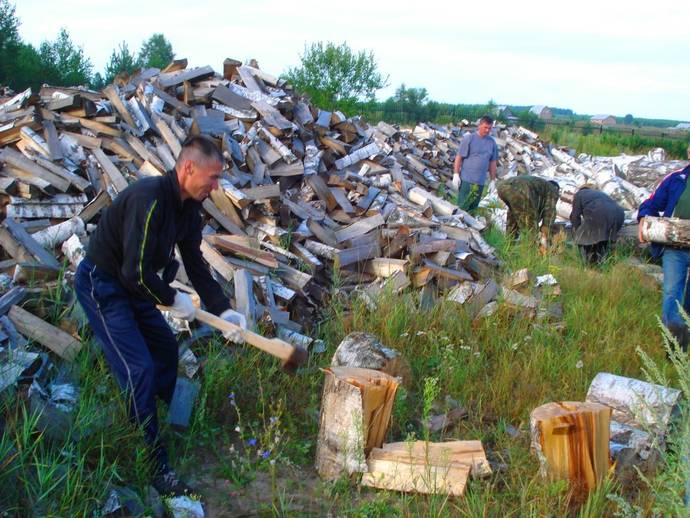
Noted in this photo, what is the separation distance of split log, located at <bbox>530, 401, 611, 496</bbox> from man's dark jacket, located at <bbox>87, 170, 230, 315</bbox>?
2.16 metres

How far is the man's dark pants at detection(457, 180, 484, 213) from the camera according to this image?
9.34 metres

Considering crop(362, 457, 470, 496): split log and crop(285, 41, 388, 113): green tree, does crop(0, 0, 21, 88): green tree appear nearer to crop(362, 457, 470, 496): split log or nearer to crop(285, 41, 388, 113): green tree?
crop(285, 41, 388, 113): green tree

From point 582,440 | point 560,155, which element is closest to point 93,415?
point 582,440

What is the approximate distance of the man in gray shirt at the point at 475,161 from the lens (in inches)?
363

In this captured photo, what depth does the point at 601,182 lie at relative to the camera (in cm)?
1186

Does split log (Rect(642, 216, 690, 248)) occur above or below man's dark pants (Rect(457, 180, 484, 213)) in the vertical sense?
above

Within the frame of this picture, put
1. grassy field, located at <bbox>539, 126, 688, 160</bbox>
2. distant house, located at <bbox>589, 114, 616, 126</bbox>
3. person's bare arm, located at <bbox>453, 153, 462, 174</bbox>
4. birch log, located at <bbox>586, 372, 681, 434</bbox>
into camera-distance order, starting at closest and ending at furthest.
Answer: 1. birch log, located at <bbox>586, 372, 681, 434</bbox>
2. person's bare arm, located at <bbox>453, 153, 462, 174</bbox>
3. grassy field, located at <bbox>539, 126, 688, 160</bbox>
4. distant house, located at <bbox>589, 114, 616, 126</bbox>

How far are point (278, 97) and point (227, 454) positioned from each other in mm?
6424

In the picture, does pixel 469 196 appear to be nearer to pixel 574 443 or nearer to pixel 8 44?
pixel 574 443

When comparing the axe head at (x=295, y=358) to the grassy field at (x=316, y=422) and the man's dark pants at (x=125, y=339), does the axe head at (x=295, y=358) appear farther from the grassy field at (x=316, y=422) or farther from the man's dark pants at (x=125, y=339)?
the man's dark pants at (x=125, y=339)

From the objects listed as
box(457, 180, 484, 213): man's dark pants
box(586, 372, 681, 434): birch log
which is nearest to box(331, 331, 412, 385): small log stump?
box(586, 372, 681, 434): birch log

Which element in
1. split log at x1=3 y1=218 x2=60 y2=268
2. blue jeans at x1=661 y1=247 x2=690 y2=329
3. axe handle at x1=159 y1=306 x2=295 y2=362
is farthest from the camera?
blue jeans at x1=661 y1=247 x2=690 y2=329

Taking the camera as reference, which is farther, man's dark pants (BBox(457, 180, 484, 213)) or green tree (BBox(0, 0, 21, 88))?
green tree (BBox(0, 0, 21, 88))

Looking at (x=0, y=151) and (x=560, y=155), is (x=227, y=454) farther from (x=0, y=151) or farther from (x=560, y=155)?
(x=560, y=155)
